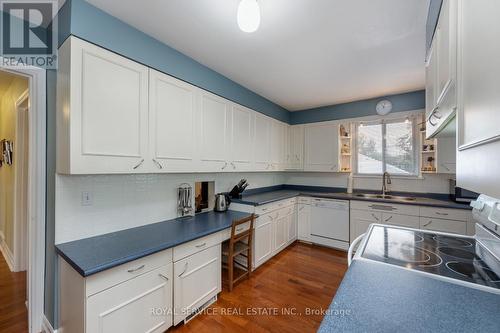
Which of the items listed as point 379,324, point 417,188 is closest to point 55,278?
point 379,324

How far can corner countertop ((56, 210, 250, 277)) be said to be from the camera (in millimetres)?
1331

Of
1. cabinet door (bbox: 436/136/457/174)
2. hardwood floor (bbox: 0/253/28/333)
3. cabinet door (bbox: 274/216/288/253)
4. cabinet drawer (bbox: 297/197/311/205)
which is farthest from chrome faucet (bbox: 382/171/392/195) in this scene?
hardwood floor (bbox: 0/253/28/333)

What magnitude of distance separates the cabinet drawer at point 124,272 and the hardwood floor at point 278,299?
66 cm

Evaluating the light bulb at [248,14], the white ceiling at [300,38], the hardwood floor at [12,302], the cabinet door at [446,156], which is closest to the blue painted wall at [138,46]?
the white ceiling at [300,38]

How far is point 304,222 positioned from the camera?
376 centimetres

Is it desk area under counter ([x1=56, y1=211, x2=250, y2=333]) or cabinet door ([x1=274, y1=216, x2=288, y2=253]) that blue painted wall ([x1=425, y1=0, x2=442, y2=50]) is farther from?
cabinet door ([x1=274, y1=216, x2=288, y2=253])

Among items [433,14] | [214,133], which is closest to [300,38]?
[433,14]

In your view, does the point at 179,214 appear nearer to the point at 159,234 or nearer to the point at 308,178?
the point at 159,234

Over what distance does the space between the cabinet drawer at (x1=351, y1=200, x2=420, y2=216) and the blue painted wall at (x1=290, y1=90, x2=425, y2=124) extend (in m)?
1.50

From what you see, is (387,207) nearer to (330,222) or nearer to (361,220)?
(361,220)

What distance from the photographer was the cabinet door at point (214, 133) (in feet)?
7.68

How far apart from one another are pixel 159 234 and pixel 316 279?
1925 millimetres

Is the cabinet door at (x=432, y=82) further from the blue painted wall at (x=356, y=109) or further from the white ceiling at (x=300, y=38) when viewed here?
the blue painted wall at (x=356, y=109)

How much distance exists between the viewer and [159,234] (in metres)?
1.85
